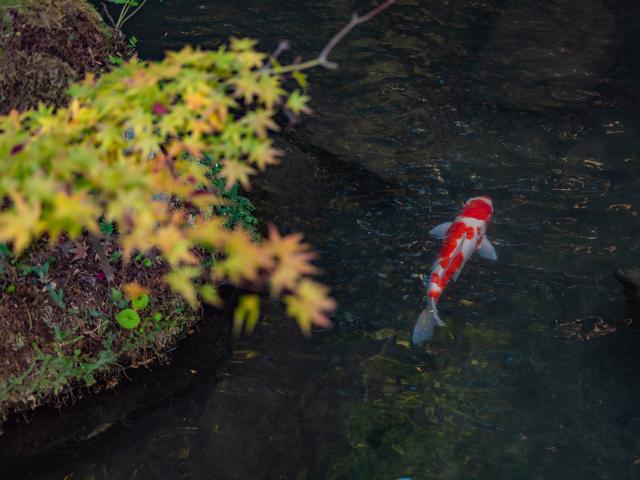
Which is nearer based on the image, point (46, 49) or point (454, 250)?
point (46, 49)

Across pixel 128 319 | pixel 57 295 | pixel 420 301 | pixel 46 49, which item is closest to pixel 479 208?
pixel 420 301

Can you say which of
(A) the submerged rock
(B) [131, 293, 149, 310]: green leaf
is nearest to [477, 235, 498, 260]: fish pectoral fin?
(A) the submerged rock

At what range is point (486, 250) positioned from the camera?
6684 mm

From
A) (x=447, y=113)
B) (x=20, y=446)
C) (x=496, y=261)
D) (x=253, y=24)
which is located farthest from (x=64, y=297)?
(x=253, y=24)

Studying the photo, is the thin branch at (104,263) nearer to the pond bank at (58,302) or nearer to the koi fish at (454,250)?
the pond bank at (58,302)

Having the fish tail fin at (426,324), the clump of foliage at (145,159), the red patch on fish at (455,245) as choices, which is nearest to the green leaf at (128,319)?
the clump of foliage at (145,159)

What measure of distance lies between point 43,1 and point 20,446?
392 cm

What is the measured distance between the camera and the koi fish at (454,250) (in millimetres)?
5984

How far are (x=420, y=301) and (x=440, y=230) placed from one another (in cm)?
92

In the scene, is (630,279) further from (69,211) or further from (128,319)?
(69,211)

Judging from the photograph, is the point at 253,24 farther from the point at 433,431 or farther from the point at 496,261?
the point at 433,431

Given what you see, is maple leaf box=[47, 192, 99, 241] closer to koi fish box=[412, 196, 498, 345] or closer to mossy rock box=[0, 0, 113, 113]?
mossy rock box=[0, 0, 113, 113]

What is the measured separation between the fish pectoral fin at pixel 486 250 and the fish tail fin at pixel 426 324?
98 centimetres

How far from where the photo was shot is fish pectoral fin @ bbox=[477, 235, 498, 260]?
664cm
